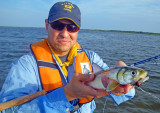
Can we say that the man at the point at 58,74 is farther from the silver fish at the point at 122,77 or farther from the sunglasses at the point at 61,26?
the silver fish at the point at 122,77

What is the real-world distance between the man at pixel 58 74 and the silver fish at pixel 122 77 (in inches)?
4.1

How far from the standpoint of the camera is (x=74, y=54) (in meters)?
3.24

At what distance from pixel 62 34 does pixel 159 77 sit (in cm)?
929

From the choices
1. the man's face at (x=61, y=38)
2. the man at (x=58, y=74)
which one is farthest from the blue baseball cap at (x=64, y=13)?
the man's face at (x=61, y=38)

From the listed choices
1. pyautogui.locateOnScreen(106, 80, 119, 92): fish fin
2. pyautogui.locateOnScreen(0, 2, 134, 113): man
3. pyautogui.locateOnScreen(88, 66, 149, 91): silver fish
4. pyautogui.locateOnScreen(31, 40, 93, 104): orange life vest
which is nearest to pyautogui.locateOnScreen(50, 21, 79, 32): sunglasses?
pyautogui.locateOnScreen(0, 2, 134, 113): man

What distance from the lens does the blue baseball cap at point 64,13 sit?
277cm

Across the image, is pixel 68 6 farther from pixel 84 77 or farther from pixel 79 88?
pixel 79 88

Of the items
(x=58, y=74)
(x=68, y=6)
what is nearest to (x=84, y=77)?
(x=58, y=74)

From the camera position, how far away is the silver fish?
214 centimetres

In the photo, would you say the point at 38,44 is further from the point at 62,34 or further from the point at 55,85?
the point at 55,85

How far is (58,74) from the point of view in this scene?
2.95 m

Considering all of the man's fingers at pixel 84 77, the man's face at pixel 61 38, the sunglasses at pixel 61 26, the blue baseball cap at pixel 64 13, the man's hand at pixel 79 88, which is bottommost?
the man's hand at pixel 79 88

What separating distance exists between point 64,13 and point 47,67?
1.16 m

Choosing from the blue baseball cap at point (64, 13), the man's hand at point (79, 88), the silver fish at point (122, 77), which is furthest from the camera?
the blue baseball cap at point (64, 13)
